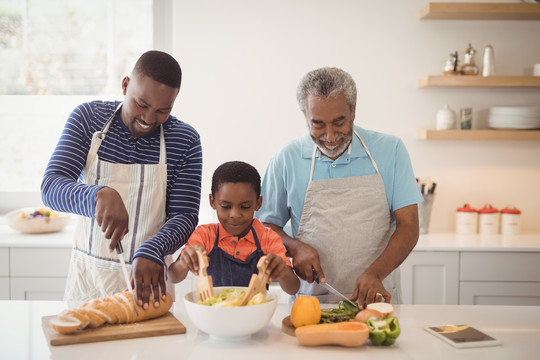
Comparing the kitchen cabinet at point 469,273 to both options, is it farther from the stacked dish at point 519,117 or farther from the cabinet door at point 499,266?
the stacked dish at point 519,117

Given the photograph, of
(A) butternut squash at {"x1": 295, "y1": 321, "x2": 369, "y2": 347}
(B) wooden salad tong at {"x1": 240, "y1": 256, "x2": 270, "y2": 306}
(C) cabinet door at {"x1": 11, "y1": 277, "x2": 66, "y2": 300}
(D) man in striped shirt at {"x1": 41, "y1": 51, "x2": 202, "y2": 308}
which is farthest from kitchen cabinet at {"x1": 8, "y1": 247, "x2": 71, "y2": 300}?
(A) butternut squash at {"x1": 295, "y1": 321, "x2": 369, "y2": 347}

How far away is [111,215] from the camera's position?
139 centimetres

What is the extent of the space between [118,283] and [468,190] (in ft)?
7.68

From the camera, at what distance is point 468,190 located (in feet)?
11.3

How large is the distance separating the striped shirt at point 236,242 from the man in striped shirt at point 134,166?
0.04 m

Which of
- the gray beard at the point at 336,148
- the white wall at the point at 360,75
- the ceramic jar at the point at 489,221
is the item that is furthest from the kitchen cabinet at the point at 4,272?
the ceramic jar at the point at 489,221

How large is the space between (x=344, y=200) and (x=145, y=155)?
0.64m

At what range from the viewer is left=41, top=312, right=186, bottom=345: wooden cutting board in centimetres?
129

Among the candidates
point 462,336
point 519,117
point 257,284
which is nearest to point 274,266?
point 257,284

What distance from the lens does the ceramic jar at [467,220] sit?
10.8ft

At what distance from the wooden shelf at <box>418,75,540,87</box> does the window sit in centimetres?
163

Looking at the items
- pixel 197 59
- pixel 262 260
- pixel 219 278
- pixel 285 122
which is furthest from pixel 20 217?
pixel 262 260

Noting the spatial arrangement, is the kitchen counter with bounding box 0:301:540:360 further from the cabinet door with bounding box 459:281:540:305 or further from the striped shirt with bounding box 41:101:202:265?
the cabinet door with bounding box 459:281:540:305

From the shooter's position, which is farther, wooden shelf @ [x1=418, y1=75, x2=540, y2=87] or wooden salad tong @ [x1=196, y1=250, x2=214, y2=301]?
wooden shelf @ [x1=418, y1=75, x2=540, y2=87]
